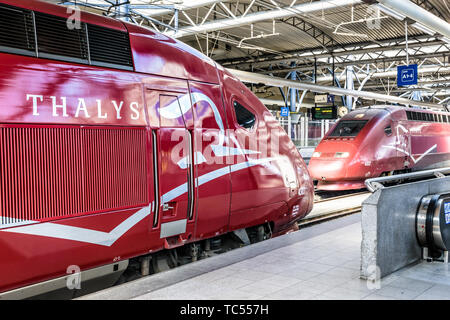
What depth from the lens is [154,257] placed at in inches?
242

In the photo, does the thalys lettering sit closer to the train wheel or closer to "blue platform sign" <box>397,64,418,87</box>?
the train wheel

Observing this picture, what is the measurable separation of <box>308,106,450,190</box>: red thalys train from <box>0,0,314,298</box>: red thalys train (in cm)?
815

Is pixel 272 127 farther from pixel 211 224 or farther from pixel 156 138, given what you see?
pixel 156 138

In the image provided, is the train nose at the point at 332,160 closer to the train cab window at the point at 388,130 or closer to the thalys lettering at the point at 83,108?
the train cab window at the point at 388,130

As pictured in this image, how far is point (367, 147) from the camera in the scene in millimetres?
14852

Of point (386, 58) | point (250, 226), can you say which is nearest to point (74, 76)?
point (250, 226)

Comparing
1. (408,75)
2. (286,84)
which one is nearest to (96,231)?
(286,84)

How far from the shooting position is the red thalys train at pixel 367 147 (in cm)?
1456

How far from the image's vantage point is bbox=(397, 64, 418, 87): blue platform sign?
19252 millimetres

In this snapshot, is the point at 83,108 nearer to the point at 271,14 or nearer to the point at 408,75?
the point at 271,14

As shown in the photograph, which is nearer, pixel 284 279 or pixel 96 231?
pixel 96 231

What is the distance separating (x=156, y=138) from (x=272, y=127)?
2.67 meters

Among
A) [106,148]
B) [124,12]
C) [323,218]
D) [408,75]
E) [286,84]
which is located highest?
[408,75]

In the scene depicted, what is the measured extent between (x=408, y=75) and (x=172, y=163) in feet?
54.1
